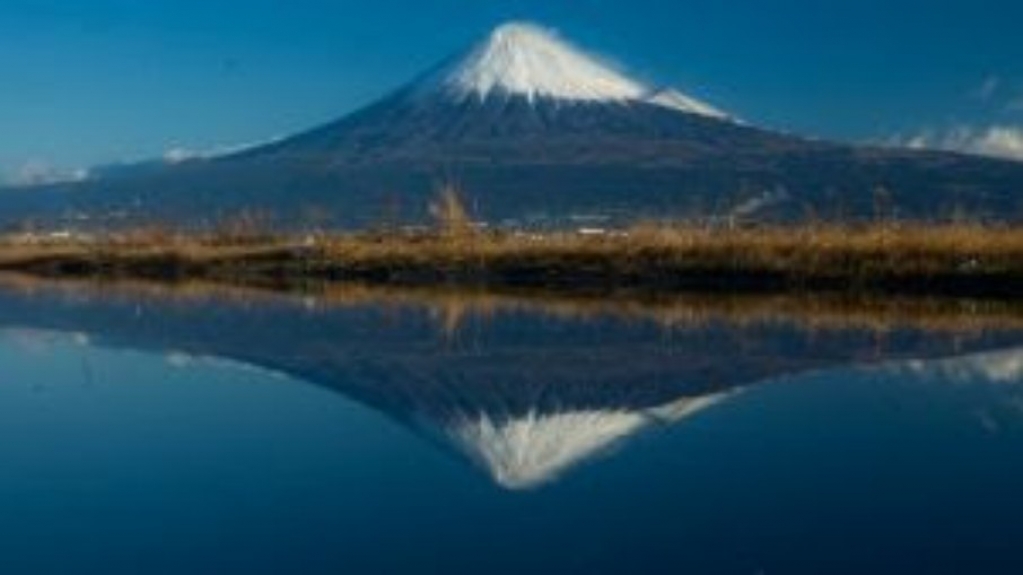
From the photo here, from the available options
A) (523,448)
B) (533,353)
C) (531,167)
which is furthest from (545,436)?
(531,167)

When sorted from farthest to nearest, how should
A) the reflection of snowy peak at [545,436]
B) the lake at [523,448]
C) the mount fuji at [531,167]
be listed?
1. the mount fuji at [531,167]
2. the reflection of snowy peak at [545,436]
3. the lake at [523,448]

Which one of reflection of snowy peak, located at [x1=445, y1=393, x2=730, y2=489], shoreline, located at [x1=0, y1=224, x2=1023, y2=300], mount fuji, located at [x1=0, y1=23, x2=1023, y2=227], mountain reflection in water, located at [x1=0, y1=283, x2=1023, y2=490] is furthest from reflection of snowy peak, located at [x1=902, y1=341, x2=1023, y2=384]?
mount fuji, located at [x1=0, y1=23, x2=1023, y2=227]

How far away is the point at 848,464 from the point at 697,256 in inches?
696

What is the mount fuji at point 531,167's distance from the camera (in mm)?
91125

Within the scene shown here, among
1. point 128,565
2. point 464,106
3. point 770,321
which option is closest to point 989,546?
point 128,565

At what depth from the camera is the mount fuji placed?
9112 cm

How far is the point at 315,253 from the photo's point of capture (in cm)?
3322

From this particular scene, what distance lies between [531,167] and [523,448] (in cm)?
9435

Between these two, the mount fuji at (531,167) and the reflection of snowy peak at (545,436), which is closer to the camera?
the reflection of snowy peak at (545,436)

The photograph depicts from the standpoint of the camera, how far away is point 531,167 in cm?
10431

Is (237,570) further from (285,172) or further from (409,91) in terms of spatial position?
(409,91)

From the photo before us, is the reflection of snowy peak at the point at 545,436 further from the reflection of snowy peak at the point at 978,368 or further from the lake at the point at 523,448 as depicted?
the reflection of snowy peak at the point at 978,368

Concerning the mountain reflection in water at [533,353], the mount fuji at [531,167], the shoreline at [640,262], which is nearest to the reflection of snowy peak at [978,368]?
the mountain reflection in water at [533,353]

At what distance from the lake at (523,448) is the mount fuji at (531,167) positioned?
61317mm
